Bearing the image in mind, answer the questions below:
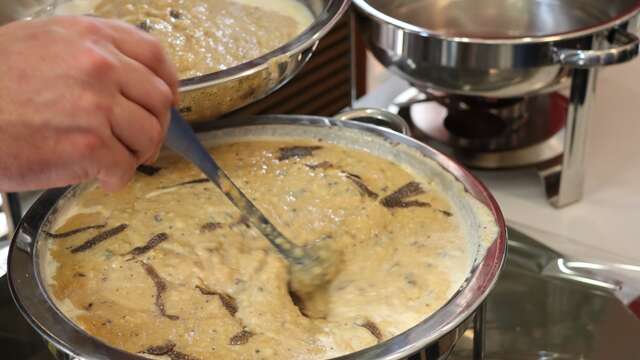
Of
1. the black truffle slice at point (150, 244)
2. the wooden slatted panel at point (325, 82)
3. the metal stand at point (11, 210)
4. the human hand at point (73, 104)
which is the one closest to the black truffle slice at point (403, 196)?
the black truffle slice at point (150, 244)

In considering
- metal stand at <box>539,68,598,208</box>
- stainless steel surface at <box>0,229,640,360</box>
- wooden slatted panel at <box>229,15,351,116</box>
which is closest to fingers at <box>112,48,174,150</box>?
stainless steel surface at <box>0,229,640,360</box>

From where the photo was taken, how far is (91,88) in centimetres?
66

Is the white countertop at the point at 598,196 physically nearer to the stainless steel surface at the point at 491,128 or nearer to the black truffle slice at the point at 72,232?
the stainless steel surface at the point at 491,128

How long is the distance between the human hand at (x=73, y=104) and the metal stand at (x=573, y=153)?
71 cm

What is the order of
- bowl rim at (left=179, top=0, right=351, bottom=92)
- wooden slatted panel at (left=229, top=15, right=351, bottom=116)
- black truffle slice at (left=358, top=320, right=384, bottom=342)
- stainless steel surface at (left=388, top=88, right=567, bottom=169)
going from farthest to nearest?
wooden slatted panel at (left=229, top=15, right=351, bottom=116), stainless steel surface at (left=388, top=88, right=567, bottom=169), bowl rim at (left=179, top=0, right=351, bottom=92), black truffle slice at (left=358, top=320, right=384, bottom=342)

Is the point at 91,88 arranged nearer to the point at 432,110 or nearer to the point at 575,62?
the point at 575,62

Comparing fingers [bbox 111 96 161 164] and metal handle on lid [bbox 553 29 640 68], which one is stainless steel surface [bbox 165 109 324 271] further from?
metal handle on lid [bbox 553 29 640 68]

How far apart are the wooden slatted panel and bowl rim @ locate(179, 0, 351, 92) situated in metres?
0.78

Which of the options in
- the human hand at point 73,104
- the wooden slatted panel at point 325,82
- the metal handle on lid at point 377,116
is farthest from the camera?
the wooden slatted panel at point 325,82

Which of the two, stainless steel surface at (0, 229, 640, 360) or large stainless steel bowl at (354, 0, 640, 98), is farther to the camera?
large stainless steel bowl at (354, 0, 640, 98)

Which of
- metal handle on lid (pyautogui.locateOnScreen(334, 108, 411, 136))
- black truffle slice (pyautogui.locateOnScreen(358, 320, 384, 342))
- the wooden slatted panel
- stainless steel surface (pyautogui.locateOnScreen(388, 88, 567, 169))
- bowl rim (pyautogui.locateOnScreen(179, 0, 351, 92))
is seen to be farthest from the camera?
the wooden slatted panel

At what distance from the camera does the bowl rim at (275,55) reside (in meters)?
0.90

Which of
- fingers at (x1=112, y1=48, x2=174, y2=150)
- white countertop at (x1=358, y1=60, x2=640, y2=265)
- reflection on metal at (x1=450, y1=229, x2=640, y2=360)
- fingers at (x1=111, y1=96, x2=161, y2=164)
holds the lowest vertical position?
white countertop at (x1=358, y1=60, x2=640, y2=265)

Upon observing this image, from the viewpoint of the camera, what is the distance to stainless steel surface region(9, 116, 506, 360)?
72 centimetres
